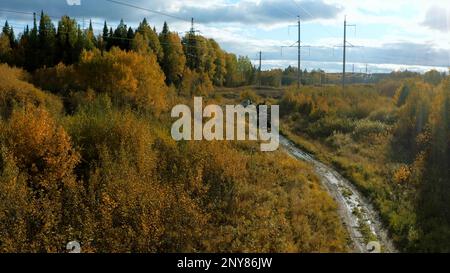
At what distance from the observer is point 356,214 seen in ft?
66.5

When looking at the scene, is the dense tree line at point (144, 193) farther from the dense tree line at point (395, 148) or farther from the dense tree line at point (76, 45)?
the dense tree line at point (76, 45)

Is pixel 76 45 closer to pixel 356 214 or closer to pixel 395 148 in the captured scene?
pixel 395 148

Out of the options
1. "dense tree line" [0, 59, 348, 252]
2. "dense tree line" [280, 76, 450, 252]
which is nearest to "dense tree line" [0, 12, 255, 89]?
→ "dense tree line" [280, 76, 450, 252]

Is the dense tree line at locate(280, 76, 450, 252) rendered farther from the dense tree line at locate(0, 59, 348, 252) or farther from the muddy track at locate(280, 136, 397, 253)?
the dense tree line at locate(0, 59, 348, 252)

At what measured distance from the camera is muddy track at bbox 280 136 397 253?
1733 centimetres

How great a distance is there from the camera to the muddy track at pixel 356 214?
56.9 ft

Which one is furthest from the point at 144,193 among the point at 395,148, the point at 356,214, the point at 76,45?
the point at 76,45

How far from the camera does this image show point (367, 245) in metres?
17.0

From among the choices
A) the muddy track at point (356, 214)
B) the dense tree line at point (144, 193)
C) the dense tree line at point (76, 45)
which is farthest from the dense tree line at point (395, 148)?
the dense tree line at point (76, 45)

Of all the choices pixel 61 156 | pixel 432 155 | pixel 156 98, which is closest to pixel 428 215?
pixel 432 155

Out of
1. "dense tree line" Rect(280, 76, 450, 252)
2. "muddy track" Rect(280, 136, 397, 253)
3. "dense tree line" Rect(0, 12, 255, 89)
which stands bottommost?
"muddy track" Rect(280, 136, 397, 253)

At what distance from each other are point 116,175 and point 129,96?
23239 mm

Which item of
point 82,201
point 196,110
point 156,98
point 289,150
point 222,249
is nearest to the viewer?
point 222,249
